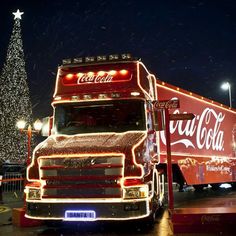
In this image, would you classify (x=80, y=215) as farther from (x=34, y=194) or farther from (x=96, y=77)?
(x=96, y=77)

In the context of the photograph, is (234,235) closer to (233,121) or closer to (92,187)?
(92,187)

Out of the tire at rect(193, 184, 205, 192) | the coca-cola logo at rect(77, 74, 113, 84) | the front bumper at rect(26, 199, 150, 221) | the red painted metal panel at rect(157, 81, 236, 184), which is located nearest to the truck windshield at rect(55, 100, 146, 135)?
the coca-cola logo at rect(77, 74, 113, 84)

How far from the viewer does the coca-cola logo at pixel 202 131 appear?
13836 mm

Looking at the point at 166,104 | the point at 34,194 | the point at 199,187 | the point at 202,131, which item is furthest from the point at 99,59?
the point at 199,187

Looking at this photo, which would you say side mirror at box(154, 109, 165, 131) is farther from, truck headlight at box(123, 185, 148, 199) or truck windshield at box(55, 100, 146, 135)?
truck headlight at box(123, 185, 148, 199)

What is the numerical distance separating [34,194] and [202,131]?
321 inches

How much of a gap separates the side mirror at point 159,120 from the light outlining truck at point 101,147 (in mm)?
24

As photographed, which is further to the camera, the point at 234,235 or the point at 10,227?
the point at 10,227

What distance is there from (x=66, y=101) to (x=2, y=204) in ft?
25.1

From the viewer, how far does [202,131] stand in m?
15.4

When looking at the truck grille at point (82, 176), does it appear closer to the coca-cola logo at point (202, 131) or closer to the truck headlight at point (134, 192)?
the truck headlight at point (134, 192)

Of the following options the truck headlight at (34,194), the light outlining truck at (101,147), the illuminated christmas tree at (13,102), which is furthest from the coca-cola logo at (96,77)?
the illuminated christmas tree at (13,102)

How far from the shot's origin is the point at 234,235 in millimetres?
8367

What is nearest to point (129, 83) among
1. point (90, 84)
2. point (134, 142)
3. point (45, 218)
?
point (90, 84)
